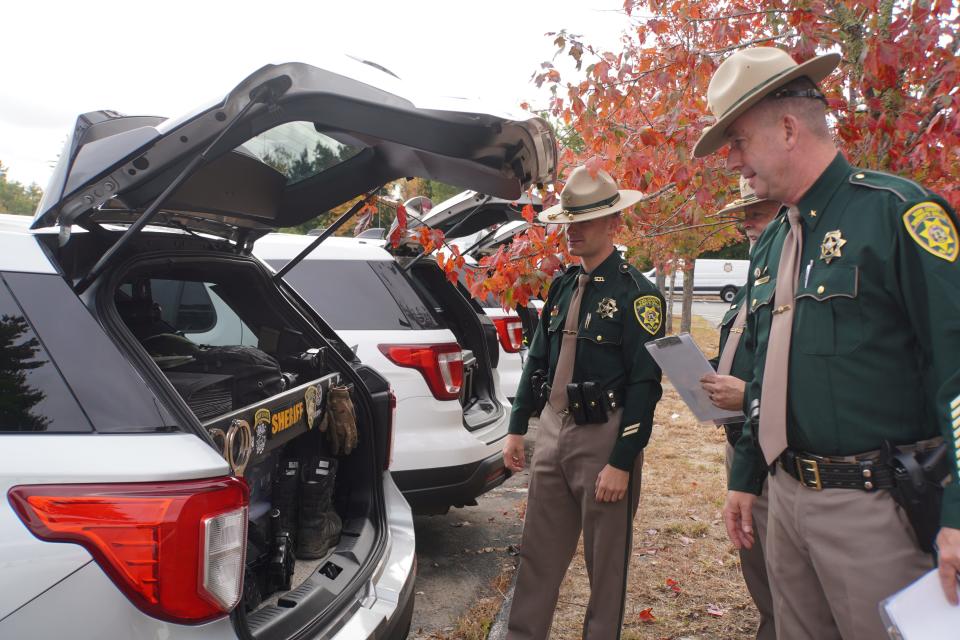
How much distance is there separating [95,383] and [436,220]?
3455 millimetres

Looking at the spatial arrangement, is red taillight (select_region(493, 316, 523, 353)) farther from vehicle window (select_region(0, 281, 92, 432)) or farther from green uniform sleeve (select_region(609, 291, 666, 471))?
vehicle window (select_region(0, 281, 92, 432))

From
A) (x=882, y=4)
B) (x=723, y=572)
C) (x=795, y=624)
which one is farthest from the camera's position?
(x=723, y=572)

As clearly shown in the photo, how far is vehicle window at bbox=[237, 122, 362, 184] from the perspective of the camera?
2.37m

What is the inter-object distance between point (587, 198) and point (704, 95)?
3.38ft

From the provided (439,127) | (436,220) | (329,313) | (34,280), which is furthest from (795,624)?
(436,220)

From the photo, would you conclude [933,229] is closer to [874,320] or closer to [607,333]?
[874,320]

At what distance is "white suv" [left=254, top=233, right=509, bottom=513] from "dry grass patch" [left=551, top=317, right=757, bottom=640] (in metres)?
0.88

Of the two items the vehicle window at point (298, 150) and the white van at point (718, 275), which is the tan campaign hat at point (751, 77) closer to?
the vehicle window at point (298, 150)

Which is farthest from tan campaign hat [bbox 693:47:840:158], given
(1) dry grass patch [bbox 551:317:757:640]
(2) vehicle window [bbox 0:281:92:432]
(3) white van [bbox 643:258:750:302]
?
(3) white van [bbox 643:258:750:302]

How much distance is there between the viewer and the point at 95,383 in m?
1.71

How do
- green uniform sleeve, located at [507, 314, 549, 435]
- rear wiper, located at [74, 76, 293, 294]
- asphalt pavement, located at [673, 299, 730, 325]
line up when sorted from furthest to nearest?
asphalt pavement, located at [673, 299, 730, 325], green uniform sleeve, located at [507, 314, 549, 435], rear wiper, located at [74, 76, 293, 294]

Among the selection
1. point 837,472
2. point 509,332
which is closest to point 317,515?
point 837,472

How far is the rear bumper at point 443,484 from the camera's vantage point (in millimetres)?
4098

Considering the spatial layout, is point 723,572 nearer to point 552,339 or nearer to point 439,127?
point 552,339
